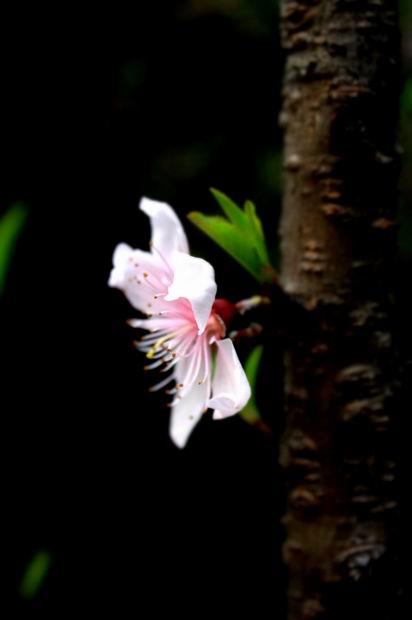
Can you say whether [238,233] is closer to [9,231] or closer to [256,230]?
[256,230]

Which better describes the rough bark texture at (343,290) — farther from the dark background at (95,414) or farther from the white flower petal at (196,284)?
the dark background at (95,414)

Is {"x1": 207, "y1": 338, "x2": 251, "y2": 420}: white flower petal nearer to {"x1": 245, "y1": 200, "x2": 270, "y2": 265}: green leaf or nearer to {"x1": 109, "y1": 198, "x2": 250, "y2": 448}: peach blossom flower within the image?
{"x1": 109, "y1": 198, "x2": 250, "y2": 448}: peach blossom flower

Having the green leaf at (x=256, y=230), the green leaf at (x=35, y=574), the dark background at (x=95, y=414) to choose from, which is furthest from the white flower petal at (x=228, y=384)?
the green leaf at (x=35, y=574)

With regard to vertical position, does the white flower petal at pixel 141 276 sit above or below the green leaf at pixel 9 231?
below

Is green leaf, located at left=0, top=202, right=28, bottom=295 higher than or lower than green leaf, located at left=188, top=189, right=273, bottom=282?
higher

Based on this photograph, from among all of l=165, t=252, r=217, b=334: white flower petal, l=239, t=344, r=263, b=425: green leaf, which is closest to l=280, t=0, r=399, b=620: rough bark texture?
l=239, t=344, r=263, b=425: green leaf

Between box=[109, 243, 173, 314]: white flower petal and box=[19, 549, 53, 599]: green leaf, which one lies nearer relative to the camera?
box=[109, 243, 173, 314]: white flower petal

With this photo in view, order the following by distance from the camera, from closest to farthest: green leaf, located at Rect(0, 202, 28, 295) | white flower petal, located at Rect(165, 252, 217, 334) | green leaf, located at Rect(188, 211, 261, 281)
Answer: white flower petal, located at Rect(165, 252, 217, 334)
green leaf, located at Rect(188, 211, 261, 281)
green leaf, located at Rect(0, 202, 28, 295)
